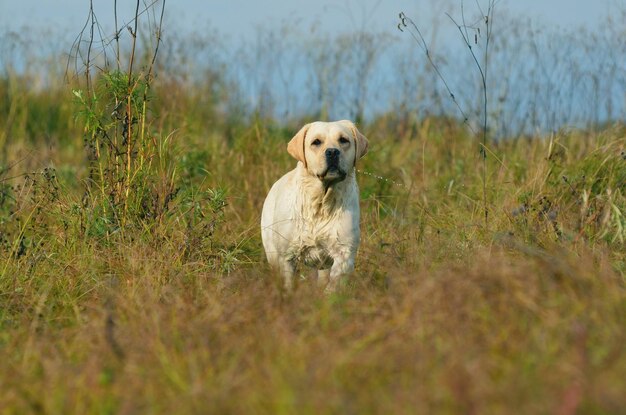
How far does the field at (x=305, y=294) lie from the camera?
8.81ft

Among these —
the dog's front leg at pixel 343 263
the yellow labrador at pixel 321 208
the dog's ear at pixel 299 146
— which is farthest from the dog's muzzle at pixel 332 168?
the dog's front leg at pixel 343 263

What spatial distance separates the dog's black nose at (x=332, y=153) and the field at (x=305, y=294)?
516mm

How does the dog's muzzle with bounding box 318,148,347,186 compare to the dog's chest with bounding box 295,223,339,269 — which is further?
the dog's chest with bounding box 295,223,339,269

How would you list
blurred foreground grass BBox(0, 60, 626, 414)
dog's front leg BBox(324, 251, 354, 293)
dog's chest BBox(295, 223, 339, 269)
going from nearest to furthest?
blurred foreground grass BBox(0, 60, 626, 414) → dog's front leg BBox(324, 251, 354, 293) → dog's chest BBox(295, 223, 339, 269)

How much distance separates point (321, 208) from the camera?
499cm

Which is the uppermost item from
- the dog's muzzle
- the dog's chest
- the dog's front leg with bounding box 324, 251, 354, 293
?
the dog's muzzle

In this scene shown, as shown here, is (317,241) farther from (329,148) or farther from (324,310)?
(324,310)

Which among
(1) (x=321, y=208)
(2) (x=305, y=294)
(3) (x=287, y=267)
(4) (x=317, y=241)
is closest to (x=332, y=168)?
(1) (x=321, y=208)

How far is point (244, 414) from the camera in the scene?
8.37 feet

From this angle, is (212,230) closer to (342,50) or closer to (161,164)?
(161,164)

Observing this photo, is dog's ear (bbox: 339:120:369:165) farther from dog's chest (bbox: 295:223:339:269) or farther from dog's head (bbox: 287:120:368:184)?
dog's chest (bbox: 295:223:339:269)

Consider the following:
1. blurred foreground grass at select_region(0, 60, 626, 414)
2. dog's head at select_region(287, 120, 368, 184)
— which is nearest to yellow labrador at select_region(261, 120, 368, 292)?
dog's head at select_region(287, 120, 368, 184)

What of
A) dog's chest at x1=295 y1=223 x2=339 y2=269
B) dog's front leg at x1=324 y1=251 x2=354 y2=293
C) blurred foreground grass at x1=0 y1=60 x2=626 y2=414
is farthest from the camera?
dog's chest at x1=295 y1=223 x2=339 y2=269

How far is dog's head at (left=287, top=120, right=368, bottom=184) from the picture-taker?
485 centimetres
